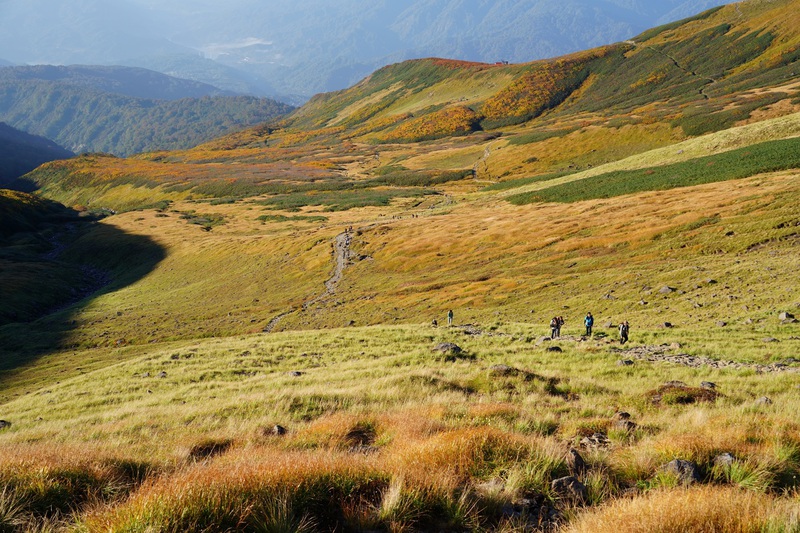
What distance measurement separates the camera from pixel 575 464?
6840mm

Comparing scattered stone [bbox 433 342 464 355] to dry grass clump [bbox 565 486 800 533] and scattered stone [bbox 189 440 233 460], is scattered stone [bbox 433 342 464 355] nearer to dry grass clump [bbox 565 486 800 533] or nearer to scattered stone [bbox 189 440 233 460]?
scattered stone [bbox 189 440 233 460]

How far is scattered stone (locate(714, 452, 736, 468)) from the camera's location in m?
6.43

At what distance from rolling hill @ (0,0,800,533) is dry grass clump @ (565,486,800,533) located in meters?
0.03

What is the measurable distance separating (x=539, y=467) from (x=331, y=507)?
3.16 m

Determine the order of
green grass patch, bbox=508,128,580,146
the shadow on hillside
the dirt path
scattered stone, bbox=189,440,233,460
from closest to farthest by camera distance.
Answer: scattered stone, bbox=189,440,233,460
the shadow on hillside
the dirt path
green grass patch, bbox=508,128,580,146

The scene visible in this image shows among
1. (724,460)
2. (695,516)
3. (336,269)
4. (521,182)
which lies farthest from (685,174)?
(695,516)

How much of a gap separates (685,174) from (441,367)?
69.6m

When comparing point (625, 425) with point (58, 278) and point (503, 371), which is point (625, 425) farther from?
point (58, 278)

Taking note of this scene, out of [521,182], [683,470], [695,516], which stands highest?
[521,182]

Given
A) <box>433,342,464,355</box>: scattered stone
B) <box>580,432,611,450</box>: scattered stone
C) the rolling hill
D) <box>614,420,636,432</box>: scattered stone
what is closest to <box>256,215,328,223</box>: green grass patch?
the rolling hill

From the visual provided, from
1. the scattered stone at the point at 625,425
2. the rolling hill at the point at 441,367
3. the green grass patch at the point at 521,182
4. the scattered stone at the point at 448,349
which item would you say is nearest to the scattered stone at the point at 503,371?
the rolling hill at the point at 441,367

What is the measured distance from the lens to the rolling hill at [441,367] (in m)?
5.46

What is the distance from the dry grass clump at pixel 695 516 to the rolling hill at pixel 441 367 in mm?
28

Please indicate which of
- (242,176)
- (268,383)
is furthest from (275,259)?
(242,176)
